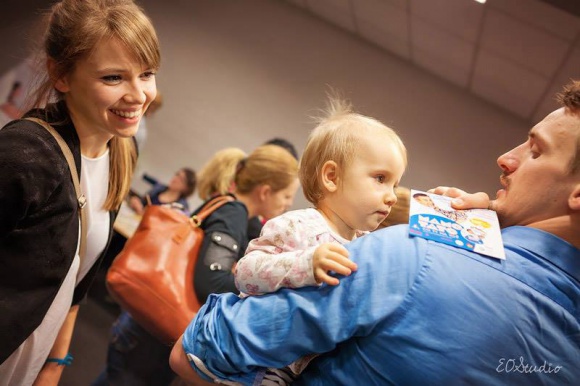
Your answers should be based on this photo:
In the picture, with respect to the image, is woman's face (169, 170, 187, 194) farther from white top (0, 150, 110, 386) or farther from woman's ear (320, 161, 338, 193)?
woman's ear (320, 161, 338, 193)

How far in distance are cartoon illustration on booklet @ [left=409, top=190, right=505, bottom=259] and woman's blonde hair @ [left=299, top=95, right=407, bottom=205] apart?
0.22 metres

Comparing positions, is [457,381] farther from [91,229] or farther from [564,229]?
[91,229]

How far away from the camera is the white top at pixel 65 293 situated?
4.29 feet

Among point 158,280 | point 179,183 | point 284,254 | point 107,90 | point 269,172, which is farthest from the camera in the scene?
point 179,183

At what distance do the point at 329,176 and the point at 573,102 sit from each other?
0.53 metres

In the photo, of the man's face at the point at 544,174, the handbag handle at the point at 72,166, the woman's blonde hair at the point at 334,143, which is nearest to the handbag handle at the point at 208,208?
the handbag handle at the point at 72,166

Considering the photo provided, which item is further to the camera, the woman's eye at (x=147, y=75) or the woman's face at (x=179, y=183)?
the woman's face at (x=179, y=183)

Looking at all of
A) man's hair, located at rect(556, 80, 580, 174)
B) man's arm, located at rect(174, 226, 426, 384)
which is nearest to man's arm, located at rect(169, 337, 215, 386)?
man's arm, located at rect(174, 226, 426, 384)

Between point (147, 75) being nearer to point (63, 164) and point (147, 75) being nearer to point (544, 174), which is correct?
point (63, 164)

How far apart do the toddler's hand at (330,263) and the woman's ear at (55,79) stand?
0.82 meters

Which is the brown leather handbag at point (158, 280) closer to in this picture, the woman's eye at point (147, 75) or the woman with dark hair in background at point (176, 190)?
the woman's eye at point (147, 75)

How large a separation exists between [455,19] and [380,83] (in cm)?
58

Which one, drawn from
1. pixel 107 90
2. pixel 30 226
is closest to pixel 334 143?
pixel 107 90

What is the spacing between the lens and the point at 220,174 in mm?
2268
